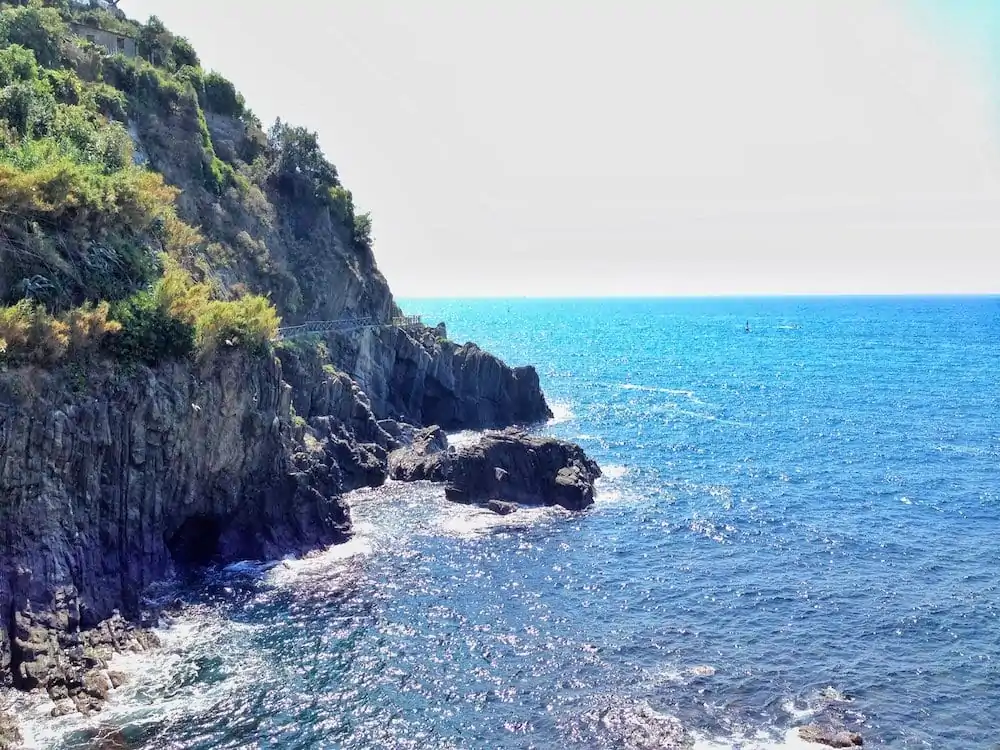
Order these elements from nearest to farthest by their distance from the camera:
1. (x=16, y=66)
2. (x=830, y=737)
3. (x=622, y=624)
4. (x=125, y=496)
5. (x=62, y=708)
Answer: (x=62, y=708)
(x=830, y=737)
(x=125, y=496)
(x=622, y=624)
(x=16, y=66)

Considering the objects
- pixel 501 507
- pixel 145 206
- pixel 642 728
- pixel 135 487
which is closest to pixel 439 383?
pixel 501 507

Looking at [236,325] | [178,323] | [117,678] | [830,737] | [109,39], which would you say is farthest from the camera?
[109,39]

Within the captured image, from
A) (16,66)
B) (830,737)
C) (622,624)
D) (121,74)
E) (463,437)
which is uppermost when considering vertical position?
(121,74)

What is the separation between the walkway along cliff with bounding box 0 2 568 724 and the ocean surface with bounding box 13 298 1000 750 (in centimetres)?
326

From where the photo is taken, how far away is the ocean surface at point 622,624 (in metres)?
31.4

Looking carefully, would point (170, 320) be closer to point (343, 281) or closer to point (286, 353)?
point (286, 353)

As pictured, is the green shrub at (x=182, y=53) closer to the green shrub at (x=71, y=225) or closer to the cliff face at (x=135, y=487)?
the green shrub at (x=71, y=225)

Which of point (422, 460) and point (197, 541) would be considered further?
point (422, 460)

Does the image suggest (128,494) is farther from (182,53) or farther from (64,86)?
(182,53)

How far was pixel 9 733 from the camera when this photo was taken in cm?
2809

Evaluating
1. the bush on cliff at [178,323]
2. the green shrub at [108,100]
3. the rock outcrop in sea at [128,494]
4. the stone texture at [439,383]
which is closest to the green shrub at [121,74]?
the green shrub at [108,100]

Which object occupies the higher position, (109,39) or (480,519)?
Answer: (109,39)

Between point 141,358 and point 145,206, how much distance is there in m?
9.94

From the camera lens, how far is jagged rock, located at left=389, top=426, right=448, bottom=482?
66.4 m
